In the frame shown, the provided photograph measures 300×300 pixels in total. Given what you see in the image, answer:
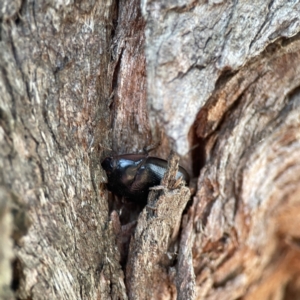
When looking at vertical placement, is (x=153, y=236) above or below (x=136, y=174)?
below

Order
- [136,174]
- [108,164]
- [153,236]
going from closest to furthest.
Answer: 1. [153,236]
2. [108,164]
3. [136,174]

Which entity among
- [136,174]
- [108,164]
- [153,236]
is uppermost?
[136,174]

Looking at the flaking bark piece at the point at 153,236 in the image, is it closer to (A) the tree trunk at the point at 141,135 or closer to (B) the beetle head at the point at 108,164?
(A) the tree trunk at the point at 141,135

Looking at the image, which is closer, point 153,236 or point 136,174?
point 153,236

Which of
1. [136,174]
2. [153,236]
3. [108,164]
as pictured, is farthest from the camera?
[136,174]

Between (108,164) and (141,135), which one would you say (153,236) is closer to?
(108,164)

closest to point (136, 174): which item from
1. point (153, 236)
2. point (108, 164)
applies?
point (108, 164)
